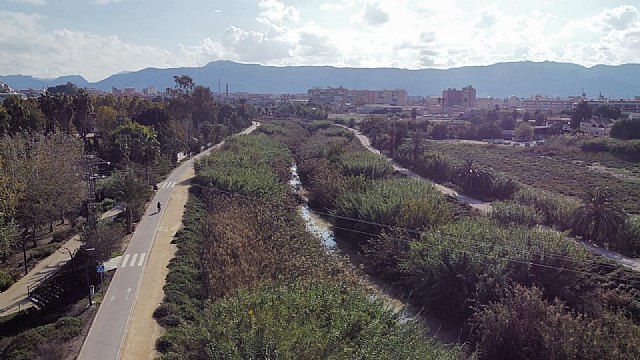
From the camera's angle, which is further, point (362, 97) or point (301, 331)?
point (362, 97)

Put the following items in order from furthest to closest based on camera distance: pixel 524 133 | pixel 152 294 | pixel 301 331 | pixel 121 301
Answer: pixel 524 133 < pixel 152 294 < pixel 121 301 < pixel 301 331

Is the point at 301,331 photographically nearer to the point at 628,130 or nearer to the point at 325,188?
the point at 325,188

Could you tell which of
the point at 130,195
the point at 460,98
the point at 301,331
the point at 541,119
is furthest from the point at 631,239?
the point at 460,98

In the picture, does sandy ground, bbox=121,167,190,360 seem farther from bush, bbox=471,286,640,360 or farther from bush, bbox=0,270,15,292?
bush, bbox=471,286,640,360

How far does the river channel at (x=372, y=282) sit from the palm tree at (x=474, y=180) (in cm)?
1456

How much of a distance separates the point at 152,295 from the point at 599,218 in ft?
82.8

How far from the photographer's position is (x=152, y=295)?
20.4 m

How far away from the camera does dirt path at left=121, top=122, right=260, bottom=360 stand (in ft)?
53.4

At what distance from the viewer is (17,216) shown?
25.7 meters

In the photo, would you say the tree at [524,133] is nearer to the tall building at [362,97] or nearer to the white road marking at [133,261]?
the white road marking at [133,261]

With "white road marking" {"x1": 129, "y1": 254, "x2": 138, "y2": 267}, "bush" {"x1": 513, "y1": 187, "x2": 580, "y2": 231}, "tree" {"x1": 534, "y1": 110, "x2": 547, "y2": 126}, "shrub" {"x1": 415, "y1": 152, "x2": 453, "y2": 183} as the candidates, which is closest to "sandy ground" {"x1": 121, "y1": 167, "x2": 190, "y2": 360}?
"white road marking" {"x1": 129, "y1": 254, "x2": 138, "y2": 267}

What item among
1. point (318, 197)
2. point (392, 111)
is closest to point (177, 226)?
point (318, 197)

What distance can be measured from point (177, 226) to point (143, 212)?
14.5 feet

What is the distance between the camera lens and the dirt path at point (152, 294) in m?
16.3
